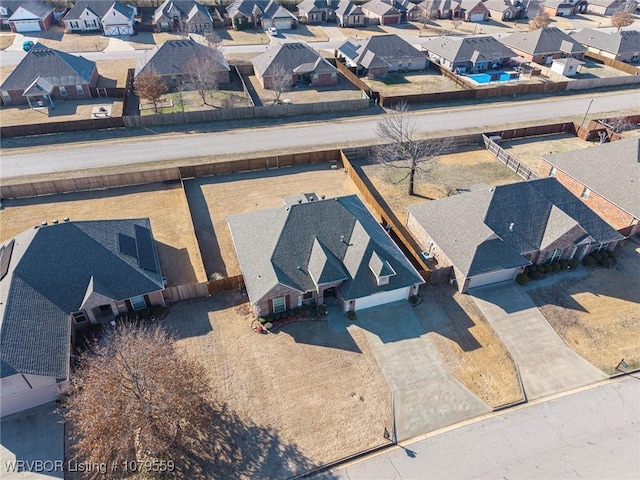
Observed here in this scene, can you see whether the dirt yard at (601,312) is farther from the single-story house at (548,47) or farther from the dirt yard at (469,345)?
the single-story house at (548,47)

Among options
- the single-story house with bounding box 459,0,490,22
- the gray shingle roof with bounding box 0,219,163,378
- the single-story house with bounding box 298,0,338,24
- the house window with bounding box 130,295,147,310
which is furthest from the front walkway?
the single-story house with bounding box 459,0,490,22

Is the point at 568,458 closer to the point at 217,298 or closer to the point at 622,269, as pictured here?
the point at 622,269

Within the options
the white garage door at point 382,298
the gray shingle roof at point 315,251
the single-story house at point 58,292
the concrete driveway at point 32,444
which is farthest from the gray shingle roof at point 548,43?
the concrete driveway at point 32,444

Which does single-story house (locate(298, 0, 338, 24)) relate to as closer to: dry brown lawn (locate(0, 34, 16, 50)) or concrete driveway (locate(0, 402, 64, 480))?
dry brown lawn (locate(0, 34, 16, 50))

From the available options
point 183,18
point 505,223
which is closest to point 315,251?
point 505,223

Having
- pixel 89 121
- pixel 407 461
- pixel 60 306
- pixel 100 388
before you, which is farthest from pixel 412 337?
pixel 89 121

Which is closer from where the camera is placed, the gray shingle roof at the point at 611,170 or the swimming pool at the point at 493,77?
the gray shingle roof at the point at 611,170
